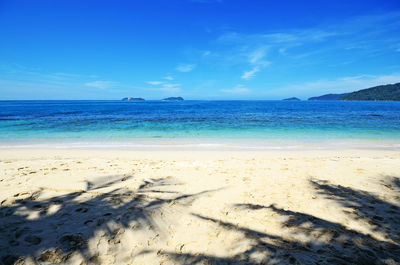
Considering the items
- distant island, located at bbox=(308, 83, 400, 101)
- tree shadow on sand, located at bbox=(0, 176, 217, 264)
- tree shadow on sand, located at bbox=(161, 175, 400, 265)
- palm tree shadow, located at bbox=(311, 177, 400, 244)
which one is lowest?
palm tree shadow, located at bbox=(311, 177, 400, 244)

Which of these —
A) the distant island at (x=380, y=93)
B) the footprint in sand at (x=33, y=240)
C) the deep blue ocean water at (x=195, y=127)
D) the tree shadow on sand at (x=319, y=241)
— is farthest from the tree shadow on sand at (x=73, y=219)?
the distant island at (x=380, y=93)

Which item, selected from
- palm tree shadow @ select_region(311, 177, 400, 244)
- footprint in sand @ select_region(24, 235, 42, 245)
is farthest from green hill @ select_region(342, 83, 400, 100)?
footprint in sand @ select_region(24, 235, 42, 245)

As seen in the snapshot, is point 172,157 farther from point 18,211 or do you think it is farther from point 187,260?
point 187,260

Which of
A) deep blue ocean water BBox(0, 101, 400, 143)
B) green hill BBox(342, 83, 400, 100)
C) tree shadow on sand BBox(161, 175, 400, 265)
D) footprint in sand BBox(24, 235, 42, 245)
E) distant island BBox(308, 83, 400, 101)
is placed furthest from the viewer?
green hill BBox(342, 83, 400, 100)

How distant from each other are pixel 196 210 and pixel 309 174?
13.3 feet

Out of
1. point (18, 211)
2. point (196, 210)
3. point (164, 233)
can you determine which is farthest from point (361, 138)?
point (18, 211)

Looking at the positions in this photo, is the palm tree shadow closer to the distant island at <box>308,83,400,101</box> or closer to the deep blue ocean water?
the deep blue ocean water

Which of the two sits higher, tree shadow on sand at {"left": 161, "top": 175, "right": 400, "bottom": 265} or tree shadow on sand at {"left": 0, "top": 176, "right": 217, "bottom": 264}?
tree shadow on sand at {"left": 0, "top": 176, "right": 217, "bottom": 264}

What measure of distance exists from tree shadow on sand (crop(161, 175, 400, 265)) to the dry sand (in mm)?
15

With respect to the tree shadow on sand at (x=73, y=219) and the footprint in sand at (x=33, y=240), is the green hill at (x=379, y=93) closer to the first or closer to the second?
the tree shadow on sand at (x=73, y=219)

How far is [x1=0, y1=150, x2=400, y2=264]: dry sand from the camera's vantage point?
107 inches

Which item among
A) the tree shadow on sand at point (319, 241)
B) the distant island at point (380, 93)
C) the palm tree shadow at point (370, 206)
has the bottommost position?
the palm tree shadow at point (370, 206)

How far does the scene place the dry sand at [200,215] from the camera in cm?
273

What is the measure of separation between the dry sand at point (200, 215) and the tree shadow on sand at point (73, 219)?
17 mm
